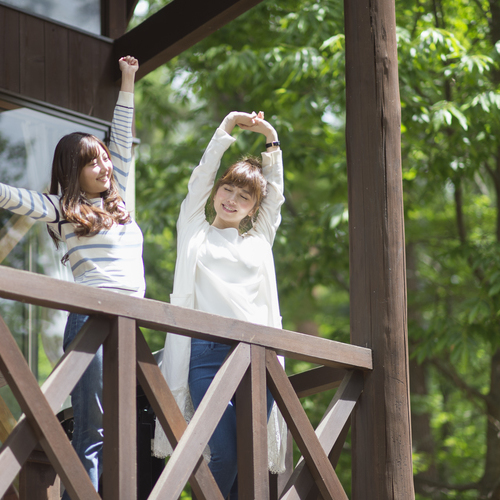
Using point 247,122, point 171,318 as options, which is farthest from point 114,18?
point 171,318

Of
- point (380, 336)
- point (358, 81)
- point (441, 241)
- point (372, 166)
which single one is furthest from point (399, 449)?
point (441, 241)

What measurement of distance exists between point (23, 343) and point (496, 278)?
131 inches

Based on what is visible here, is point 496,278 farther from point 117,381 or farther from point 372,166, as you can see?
point 117,381

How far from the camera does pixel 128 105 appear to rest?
3.13m

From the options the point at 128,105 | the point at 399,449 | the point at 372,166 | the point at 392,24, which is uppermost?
the point at 392,24

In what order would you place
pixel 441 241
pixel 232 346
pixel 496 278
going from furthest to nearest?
pixel 441 241
pixel 496 278
pixel 232 346

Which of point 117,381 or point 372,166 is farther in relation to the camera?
point 372,166

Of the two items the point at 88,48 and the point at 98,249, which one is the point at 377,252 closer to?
the point at 98,249

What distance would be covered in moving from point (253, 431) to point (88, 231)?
952mm

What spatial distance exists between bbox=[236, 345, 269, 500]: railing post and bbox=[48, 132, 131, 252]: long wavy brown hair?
765mm

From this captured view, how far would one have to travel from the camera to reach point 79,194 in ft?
9.00

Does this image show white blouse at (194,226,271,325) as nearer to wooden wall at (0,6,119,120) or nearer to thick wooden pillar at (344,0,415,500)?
thick wooden pillar at (344,0,415,500)

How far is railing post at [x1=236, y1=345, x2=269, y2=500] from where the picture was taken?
244 cm

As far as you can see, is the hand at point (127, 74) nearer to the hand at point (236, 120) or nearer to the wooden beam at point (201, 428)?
the hand at point (236, 120)
